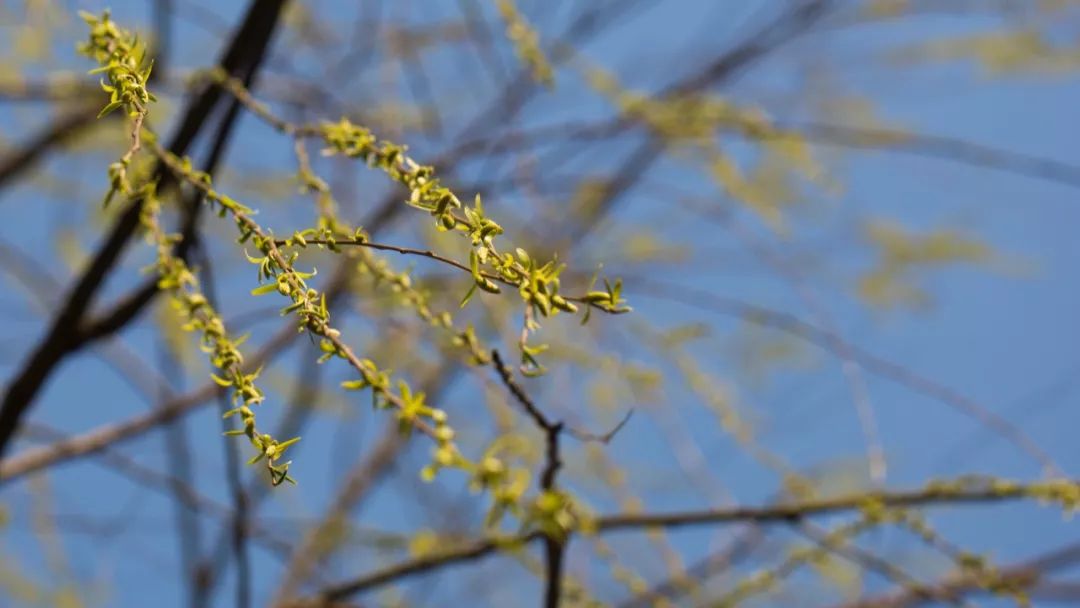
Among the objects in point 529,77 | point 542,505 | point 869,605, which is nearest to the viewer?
point 542,505

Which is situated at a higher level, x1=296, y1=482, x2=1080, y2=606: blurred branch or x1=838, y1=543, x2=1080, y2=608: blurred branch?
x1=838, y1=543, x2=1080, y2=608: blurred branch

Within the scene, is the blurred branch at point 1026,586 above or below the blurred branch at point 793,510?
above

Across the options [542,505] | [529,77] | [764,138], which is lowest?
[542,505]

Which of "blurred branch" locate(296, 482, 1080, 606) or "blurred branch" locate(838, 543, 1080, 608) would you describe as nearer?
"blurred branch" locate(296, 482, 1080, 606)

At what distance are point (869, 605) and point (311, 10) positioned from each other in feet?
3.51

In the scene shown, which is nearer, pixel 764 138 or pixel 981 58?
pixel 764 138

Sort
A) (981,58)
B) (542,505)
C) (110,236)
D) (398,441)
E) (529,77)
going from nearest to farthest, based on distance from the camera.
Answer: (542,505)
(110,236)
(529,77)
(398,441)
(981,58)

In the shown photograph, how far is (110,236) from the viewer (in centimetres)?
74

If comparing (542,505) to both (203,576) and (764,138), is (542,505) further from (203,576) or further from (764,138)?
(203,576)

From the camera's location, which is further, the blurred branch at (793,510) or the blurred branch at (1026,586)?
the blurred branch at (1026,586)

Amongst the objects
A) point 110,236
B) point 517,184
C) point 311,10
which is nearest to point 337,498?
point 517,184

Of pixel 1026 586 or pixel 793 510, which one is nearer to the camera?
pixel 793 510

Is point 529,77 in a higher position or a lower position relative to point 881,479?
higher

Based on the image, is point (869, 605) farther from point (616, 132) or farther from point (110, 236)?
point (110, 236)
